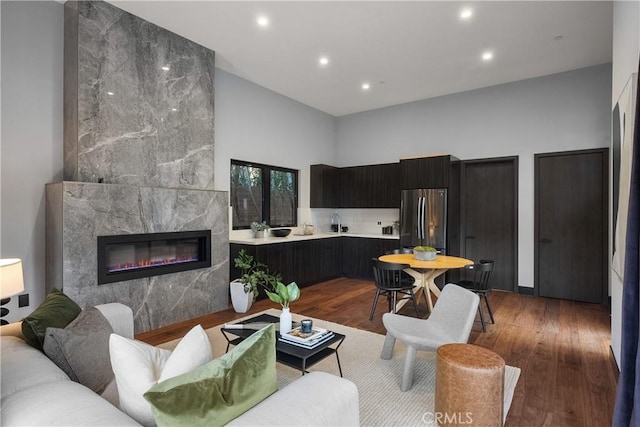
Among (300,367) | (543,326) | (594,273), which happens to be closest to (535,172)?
(594,273)

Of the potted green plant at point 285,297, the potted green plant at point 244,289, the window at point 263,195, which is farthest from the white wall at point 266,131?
the potted green plant at point 285,297

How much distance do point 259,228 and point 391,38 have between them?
11.1 feet

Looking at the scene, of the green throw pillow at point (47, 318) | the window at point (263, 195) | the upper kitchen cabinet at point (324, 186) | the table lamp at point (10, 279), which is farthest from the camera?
the upper kitchen cabinet at point (324, 186)

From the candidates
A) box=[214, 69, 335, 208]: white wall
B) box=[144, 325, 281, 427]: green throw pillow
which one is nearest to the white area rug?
box=[144, 325, 281, 427]: green throw pillow

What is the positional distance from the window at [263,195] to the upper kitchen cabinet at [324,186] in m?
0.41

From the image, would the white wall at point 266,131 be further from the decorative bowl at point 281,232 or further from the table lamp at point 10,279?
the table lamp at point 10,279

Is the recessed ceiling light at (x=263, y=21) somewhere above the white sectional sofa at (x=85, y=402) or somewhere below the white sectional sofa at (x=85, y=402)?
above

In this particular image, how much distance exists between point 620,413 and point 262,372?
1300 millimetres

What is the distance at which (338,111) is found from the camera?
7.22 metres

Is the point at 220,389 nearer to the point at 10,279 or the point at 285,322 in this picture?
the point at 285,322

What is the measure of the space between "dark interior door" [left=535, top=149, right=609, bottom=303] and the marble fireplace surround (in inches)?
191

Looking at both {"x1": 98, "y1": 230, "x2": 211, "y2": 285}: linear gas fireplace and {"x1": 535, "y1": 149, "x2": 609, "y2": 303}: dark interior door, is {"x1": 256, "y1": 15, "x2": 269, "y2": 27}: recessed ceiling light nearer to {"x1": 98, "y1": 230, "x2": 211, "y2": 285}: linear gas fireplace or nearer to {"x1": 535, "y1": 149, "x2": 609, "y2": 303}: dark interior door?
{"x1": 98, "y1": 230, "x2": 211, "y2": 285}: linear gas fireplace

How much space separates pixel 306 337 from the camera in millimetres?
2309

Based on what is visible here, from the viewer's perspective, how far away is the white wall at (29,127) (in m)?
3.14
